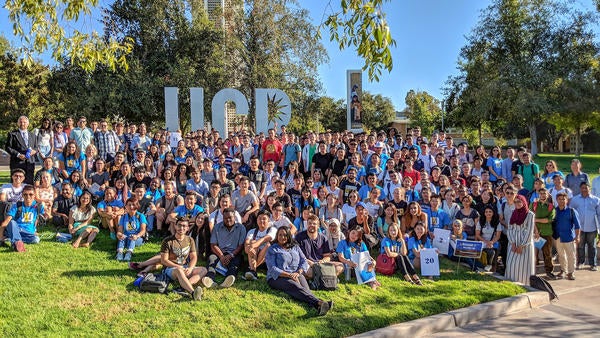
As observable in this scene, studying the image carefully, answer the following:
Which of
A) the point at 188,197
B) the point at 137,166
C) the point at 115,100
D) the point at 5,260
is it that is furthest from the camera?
the point at 115,100

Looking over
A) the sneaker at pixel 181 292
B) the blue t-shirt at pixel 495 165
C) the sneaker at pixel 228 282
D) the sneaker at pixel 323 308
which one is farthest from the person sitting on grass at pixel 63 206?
the blue t-shirt at pixel 495 165

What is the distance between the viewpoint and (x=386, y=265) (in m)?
8.34

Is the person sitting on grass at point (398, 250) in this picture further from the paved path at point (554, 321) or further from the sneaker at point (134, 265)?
the sneaker at point (134, 265)

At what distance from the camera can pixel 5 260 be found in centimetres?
781

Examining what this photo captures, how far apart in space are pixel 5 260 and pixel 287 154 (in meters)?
6.75

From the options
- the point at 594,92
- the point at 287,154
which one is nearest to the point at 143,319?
the point at 287,154

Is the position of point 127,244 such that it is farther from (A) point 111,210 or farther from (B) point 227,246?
(B) point 227,246

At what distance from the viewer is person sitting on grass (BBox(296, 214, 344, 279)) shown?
313 inches

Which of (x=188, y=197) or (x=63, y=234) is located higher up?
(x=188, y=197)

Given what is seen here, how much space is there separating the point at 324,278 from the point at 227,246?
5.85 ft

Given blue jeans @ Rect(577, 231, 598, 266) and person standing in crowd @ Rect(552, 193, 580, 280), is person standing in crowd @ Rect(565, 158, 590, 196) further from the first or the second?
person standing in crowd @ Rect(552, 193, 580, 280)

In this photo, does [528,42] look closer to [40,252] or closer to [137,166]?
[137,166]

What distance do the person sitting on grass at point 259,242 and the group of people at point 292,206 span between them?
0.02 metres

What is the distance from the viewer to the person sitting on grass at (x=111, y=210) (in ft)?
30.4
